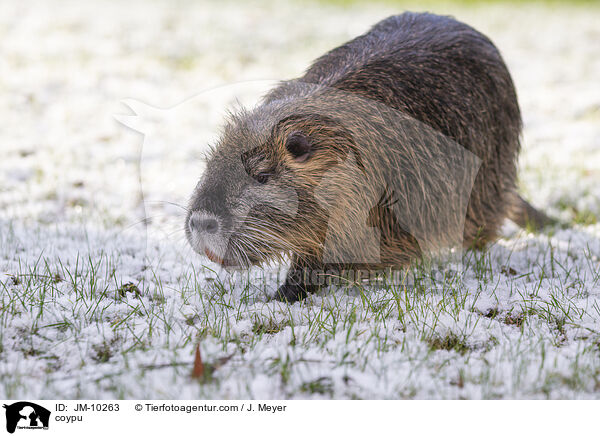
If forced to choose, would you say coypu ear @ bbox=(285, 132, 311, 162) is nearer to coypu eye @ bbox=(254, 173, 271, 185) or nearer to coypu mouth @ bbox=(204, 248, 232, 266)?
coypu eye @ bbox=(254, 173, 271, 185)

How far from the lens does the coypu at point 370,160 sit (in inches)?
93.7

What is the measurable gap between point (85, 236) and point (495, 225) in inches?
82.5

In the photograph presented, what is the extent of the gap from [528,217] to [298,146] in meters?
1.74

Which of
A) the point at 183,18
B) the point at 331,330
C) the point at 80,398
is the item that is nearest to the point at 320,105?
the point at 331,330

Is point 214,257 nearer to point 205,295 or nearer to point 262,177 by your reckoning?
point 205,295

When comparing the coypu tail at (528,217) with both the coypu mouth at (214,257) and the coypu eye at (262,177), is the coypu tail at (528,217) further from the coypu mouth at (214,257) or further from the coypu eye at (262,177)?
the coypu mouth at (214,257)

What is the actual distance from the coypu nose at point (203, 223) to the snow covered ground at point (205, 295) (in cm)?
28

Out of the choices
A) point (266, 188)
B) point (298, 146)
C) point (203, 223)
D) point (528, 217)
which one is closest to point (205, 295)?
point (203, 223)

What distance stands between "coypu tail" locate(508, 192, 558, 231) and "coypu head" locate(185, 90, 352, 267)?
4.64 feet
